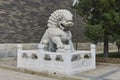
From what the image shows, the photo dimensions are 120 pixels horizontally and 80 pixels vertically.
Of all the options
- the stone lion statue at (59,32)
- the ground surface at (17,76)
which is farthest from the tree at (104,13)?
the ground surface at (17,76)

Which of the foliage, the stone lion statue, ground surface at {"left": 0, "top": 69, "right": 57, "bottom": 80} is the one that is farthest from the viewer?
the foliage

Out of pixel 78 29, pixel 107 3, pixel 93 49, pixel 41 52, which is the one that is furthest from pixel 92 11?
pixel 78 29

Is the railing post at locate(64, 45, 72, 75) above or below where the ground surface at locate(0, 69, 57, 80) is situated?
above

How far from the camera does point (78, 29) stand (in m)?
18.1

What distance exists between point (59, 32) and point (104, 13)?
2705mm

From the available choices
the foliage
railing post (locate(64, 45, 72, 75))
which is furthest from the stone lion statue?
the foliage

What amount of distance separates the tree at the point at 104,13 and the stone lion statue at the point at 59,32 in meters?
2.09

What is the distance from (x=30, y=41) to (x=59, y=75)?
6906 mm

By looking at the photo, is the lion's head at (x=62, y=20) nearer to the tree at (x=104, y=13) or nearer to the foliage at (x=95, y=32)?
the foliage at (x=95, y=32)

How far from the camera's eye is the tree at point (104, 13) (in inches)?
440

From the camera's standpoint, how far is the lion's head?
9703 mm

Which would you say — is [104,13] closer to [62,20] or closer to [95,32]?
[95,32]

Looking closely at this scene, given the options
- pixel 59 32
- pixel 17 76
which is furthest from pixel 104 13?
pixel 17 76

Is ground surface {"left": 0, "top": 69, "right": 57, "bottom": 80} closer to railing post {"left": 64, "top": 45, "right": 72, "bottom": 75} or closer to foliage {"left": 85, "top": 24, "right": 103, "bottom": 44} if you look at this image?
railing post {"left": 64, "top": 45, "right": 72, "bottom": 75}
